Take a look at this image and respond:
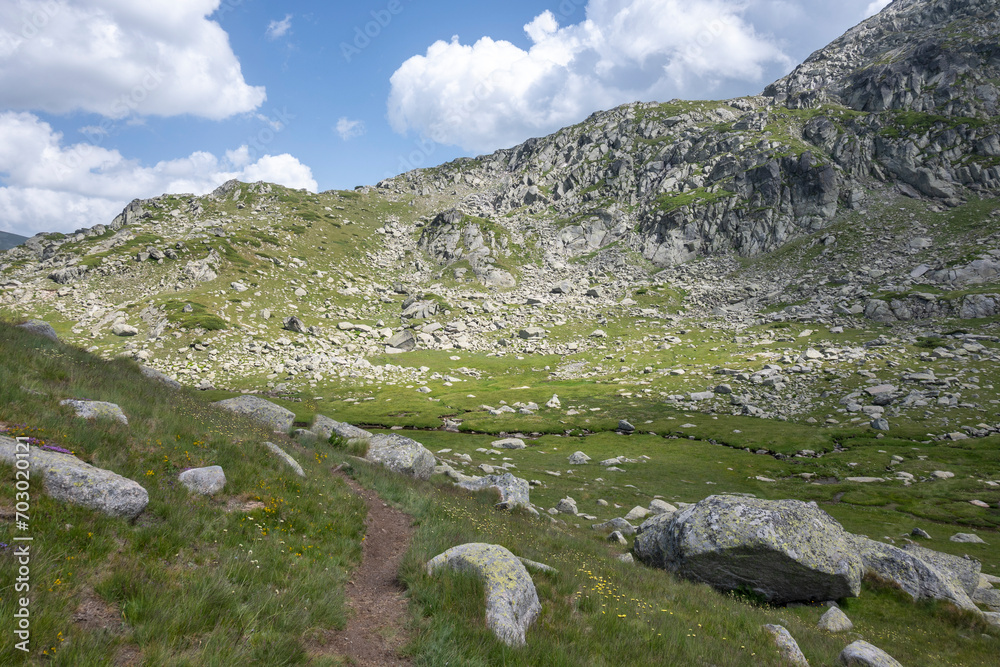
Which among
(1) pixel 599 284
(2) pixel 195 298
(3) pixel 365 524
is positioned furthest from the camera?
(1) pixel 599 284

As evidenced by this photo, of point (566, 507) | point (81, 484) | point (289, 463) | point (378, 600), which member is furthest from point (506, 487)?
point (81, 484)

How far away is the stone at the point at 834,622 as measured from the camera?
13.8m

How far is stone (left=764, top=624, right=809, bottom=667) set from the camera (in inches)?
394

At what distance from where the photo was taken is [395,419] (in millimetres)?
53406

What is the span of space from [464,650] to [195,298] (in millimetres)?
97429

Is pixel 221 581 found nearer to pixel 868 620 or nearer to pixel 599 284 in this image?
pixel 868 620

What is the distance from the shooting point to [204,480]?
9.52 meters

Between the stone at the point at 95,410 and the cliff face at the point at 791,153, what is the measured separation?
14366 centimetres

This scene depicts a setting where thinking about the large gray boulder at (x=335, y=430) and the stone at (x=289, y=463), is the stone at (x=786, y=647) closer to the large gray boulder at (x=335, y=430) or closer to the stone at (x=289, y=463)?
the stone at (x=289, y=463)

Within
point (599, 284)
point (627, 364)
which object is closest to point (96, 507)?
point (627, 364)

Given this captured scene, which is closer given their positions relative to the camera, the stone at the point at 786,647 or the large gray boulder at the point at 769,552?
the stone at the point at 786,647

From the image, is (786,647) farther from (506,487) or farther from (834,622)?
(506,487)

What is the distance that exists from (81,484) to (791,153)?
171421mm

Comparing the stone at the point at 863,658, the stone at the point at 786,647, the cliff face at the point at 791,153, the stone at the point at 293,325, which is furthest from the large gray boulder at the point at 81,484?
the cliff face at the point at 791,153
